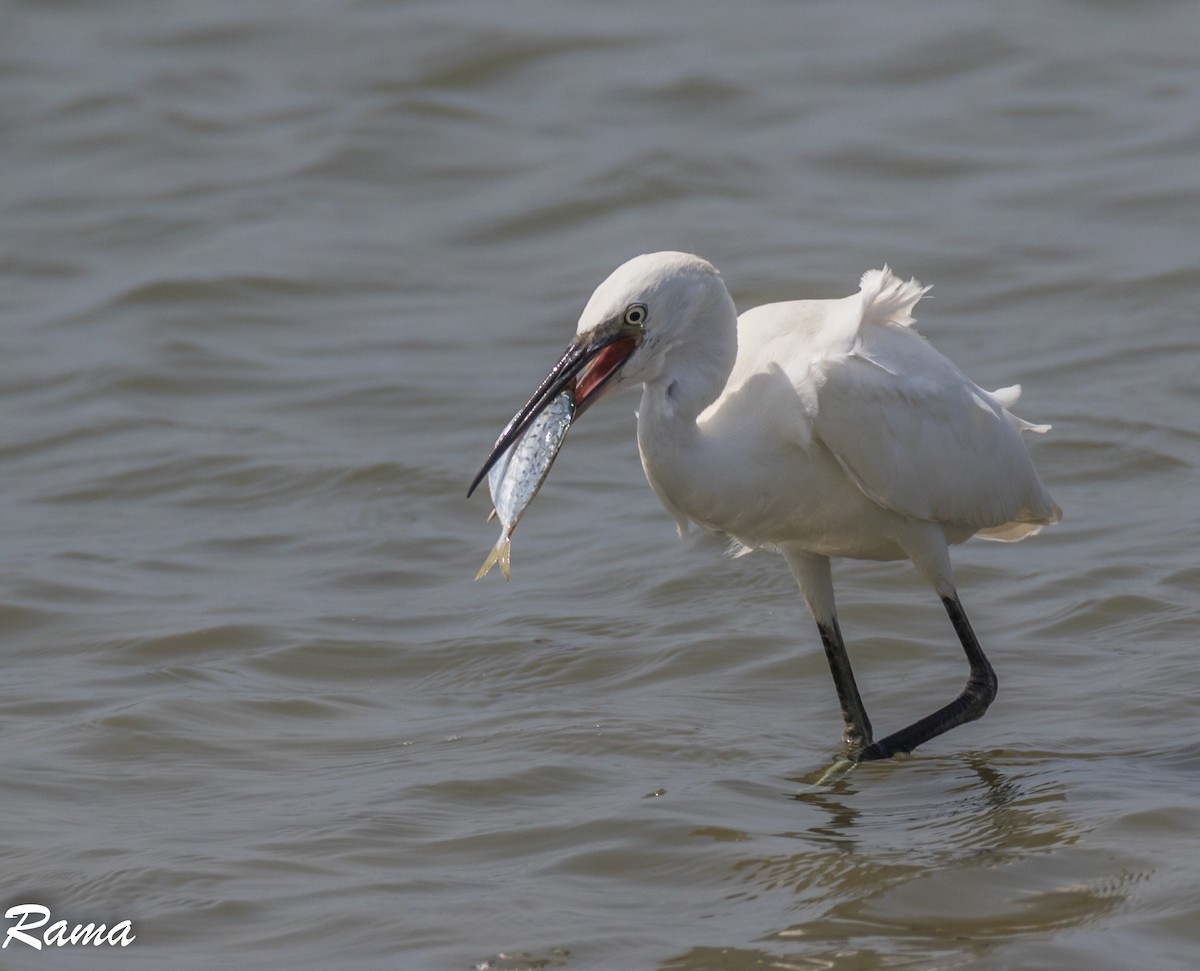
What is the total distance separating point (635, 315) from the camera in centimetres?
609

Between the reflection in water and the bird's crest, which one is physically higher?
the bird's crest

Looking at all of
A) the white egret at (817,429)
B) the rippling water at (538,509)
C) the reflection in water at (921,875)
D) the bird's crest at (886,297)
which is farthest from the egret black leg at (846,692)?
the bird's crest at (886,297)

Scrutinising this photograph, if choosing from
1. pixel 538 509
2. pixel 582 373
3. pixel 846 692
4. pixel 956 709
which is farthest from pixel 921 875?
pixel 538 509

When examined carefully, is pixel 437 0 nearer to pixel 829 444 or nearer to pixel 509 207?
pixel 509 207

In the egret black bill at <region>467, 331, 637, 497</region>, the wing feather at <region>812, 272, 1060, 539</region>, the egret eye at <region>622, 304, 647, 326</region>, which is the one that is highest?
the egret eye at <region>622, 304, 647, 326</region>

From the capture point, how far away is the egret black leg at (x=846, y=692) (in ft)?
23.9

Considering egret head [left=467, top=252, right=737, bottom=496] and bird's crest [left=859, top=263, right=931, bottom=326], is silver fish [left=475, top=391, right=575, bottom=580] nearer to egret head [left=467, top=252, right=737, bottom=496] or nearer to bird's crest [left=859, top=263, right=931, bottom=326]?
egret head [left=467, top=252, right=737, bottom=496]

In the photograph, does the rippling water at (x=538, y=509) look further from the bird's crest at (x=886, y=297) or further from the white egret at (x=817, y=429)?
the bird's crest at (x=886, y=297)

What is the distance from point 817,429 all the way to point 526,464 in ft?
3.82

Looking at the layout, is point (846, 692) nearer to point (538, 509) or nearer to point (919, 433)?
point (919, 433)

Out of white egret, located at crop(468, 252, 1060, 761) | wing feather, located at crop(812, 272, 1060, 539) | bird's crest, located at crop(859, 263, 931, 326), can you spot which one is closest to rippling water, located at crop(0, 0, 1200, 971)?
white egret, located at crop(468, 252, 1060, 761)

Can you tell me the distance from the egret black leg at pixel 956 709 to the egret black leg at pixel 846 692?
10 centimetres

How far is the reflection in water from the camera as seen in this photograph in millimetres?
5414

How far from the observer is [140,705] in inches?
303
